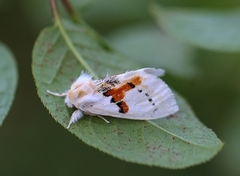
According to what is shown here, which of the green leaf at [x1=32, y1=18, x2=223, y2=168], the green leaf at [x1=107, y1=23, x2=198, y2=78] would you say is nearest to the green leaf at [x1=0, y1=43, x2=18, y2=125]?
the green leaf at [x1=32, y1=18, x2=223, y2=168]

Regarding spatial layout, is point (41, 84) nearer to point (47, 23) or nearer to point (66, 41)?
point (66, 41)

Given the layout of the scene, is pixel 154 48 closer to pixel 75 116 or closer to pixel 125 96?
pixel 125 96

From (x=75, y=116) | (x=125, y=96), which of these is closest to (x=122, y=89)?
(x=125, y=96)

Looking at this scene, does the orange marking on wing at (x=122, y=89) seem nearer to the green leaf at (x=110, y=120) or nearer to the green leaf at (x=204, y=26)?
the green leaf at (x=110, y=120)

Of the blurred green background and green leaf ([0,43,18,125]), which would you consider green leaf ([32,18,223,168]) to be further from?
the blurred green background

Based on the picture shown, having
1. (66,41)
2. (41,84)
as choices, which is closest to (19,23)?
(66,41)

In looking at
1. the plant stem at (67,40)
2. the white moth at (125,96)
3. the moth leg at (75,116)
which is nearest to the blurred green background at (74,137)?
the plant stem at (67,40)
